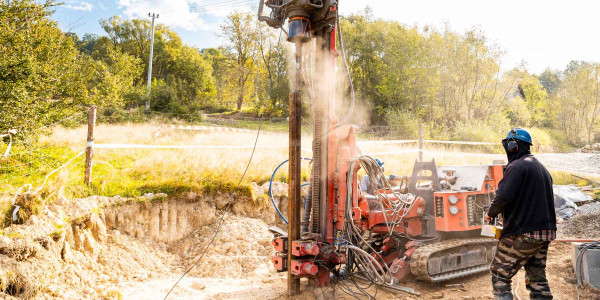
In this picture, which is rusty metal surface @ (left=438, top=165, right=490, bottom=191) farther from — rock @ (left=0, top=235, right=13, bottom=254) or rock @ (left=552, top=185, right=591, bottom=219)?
rock @ (left=0, top=235, right=13, bottom=254)

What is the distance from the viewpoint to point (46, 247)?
506 centimetres

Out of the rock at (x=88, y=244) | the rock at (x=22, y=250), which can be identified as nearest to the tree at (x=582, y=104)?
the rock at (x=88, y=244)

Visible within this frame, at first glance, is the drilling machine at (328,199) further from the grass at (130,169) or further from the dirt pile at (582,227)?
the dirt pile at (582,227)

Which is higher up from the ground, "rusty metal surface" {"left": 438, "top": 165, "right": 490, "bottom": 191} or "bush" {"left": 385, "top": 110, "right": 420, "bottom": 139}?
"bush" {"left": 385, "top": 110, "right": 420, "bottom": 139}

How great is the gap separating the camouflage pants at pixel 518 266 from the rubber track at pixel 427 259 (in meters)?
1.21

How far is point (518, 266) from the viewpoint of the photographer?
4.18 metres

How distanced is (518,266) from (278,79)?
86.8ft

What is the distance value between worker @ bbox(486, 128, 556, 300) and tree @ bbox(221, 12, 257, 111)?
33311mm

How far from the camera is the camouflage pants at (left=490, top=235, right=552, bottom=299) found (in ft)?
13.5

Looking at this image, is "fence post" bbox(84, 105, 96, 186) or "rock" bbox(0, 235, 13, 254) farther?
"fence post" bbox(84, 105, 96, 186)

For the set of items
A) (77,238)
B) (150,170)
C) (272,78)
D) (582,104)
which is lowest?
(77,238)

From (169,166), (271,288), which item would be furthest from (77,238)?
(271,288)

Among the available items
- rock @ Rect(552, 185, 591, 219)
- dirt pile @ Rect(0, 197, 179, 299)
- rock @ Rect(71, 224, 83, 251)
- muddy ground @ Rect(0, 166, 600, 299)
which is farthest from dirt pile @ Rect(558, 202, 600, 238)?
rock @ Rect(71, 224, 83, 251)

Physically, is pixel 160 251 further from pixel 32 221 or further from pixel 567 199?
pixel 567 199
